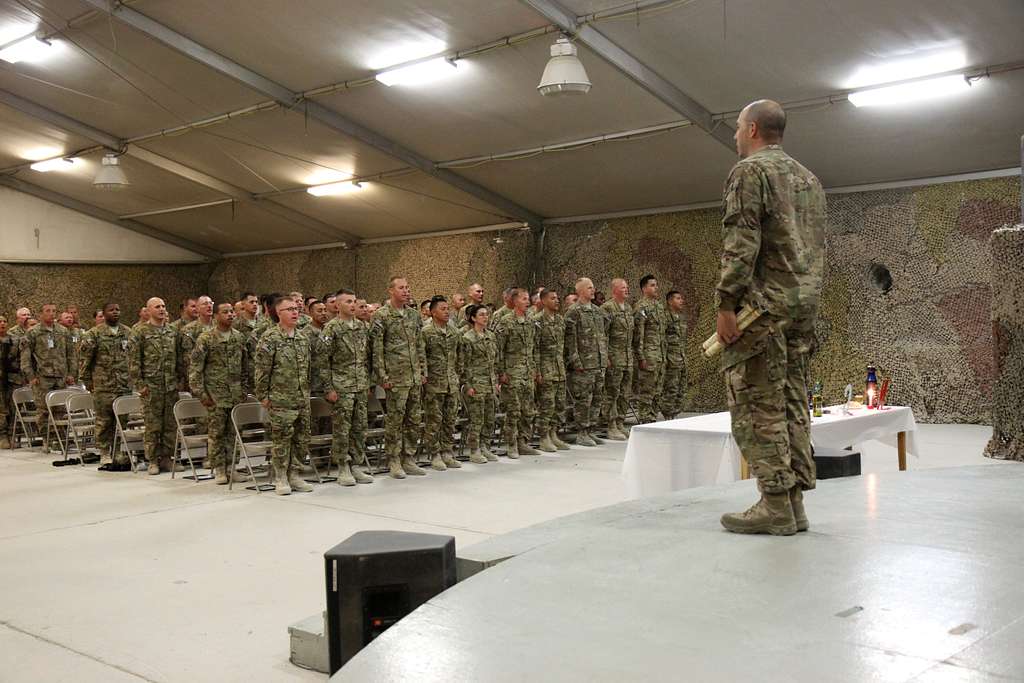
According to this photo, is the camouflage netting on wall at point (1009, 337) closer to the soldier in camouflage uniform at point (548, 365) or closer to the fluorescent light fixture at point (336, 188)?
the soldier in camouflage uniform at point (548, 365)

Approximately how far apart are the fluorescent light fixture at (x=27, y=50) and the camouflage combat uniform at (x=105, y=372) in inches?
160

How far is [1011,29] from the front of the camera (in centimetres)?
787

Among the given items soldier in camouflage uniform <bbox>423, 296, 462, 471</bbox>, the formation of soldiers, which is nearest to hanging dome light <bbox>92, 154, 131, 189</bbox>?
the formation of soldiers

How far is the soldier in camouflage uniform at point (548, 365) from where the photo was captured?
380 inches

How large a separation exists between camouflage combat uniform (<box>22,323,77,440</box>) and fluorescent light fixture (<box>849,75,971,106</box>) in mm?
9365

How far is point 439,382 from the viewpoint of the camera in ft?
27.6

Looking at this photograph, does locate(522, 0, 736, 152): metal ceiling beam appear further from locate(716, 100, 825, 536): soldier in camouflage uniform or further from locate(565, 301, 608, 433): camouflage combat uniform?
locate(716, 100, 825, 536): soldier in camouflage uniform

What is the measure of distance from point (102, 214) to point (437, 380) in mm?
12760

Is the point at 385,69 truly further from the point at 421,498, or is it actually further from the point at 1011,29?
the point at 1011,29

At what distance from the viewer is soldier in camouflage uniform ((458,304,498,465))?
348 inches

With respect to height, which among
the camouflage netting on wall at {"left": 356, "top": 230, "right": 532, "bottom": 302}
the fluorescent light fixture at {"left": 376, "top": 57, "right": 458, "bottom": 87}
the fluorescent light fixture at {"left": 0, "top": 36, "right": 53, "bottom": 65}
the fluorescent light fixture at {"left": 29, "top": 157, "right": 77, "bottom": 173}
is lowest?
the camouflage netting on wall at {"left": 356, "top": 230, "right": 532, "bottom": 302}

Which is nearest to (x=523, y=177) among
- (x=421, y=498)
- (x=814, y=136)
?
(x=814, y=136)

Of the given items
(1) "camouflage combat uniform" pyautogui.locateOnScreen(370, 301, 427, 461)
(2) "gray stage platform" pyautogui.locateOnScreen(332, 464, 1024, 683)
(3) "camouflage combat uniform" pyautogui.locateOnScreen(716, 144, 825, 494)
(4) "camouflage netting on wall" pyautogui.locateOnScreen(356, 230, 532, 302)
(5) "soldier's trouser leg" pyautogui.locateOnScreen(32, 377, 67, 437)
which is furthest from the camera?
(4) "camouflage netting on wall" pyautogui.locateOnScreen(356, 230, 532, 302)

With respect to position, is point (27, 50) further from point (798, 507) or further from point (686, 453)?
point (798, 507)
